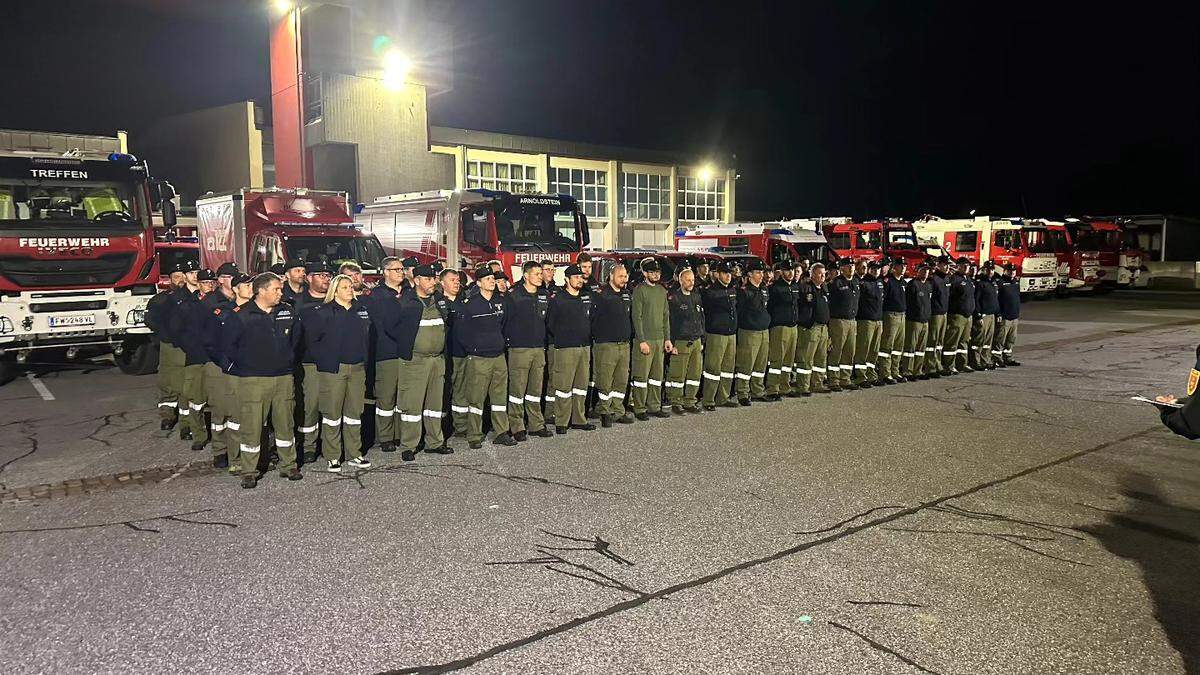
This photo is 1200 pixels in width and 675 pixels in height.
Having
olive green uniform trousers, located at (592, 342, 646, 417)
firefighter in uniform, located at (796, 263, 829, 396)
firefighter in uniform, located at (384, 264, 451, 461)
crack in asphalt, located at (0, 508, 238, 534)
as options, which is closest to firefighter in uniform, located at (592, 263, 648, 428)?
olive green uniform trousers, located at (592, 342, 646, 417)

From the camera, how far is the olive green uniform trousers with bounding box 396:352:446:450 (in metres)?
7.81

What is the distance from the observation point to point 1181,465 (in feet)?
24.4

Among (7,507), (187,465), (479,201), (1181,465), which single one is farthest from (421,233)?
(1181,465)

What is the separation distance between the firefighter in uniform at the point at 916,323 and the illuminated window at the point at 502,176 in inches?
856

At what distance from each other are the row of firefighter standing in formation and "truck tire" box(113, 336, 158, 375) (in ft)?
13.6

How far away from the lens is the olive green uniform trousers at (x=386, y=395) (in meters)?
7.90

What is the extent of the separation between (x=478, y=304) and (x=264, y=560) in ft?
11.9

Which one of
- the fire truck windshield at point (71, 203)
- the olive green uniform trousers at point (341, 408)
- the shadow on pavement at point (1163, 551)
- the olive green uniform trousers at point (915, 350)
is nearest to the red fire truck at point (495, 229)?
the fire truck windshield at point (71, 203)

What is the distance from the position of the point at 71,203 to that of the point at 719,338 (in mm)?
9877

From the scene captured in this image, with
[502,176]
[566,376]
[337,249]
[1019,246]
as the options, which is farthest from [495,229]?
[1019,246]

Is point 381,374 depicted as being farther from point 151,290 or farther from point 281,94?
point 281,94

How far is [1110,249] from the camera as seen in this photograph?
31.2m

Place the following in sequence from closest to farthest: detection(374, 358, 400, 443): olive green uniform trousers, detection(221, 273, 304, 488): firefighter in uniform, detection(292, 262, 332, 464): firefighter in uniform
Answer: detection(221, 273, 304, 488): firefighter in uniform → detection(292, 262, 332, 464): firefighter in uniform → detection(374, 358, 400, 443): olive green uniform trousers

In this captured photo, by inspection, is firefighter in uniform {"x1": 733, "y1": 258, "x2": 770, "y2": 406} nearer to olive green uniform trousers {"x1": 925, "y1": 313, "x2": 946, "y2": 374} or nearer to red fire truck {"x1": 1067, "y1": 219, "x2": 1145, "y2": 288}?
olive green uniform trousers {"x1": 925, "y1": 313, "x2": 946, "y2": 374}
